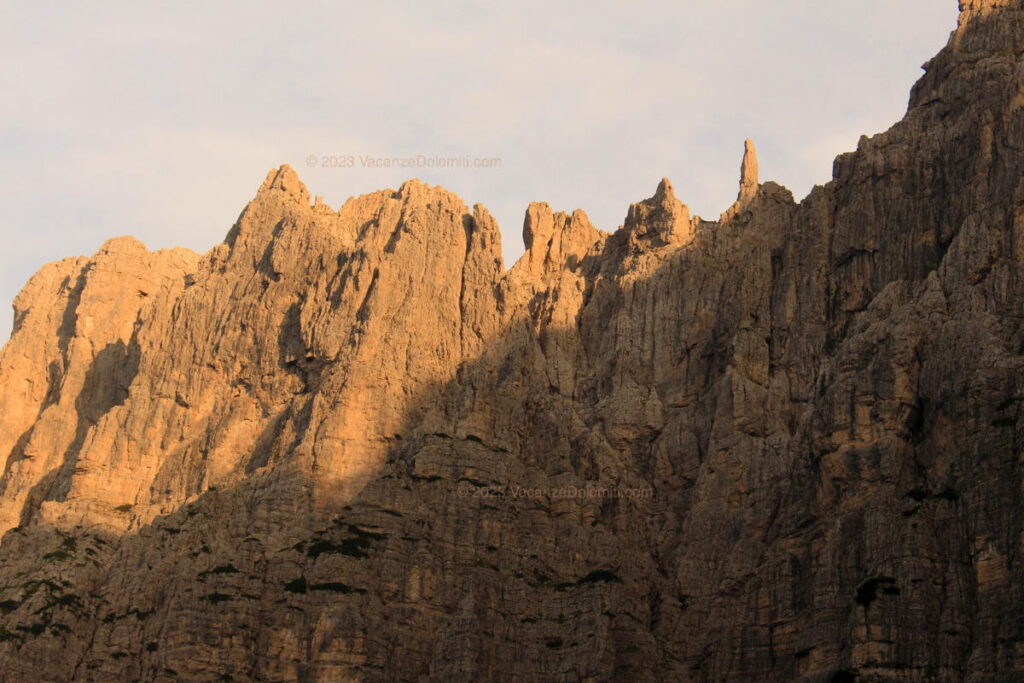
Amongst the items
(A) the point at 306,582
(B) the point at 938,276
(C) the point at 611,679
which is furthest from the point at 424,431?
(B) the point at 938,276

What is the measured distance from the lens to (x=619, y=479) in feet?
595

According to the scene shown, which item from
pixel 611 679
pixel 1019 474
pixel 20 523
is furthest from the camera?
pixel 20 523

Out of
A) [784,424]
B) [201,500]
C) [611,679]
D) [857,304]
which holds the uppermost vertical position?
[857,304]

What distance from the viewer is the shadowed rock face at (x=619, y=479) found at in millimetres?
155625

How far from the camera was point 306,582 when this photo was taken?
556 ft

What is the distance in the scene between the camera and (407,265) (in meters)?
198

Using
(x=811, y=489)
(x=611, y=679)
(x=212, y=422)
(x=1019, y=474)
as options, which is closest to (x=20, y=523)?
(x=212, y=422)

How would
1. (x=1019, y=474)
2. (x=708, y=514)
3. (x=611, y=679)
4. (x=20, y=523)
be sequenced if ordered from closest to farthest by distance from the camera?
(x=1019, y=474) < (x=611, y=679) < (x=708, y=514) < (x=20, y=523)

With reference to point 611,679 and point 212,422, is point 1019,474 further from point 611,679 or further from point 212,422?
point 212,422

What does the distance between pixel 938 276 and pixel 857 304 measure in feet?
50.0

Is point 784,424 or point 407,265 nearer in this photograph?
point 784,424

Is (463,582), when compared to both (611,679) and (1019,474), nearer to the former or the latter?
(611,679)

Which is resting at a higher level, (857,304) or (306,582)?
(857,304)

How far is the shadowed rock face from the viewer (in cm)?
15562
